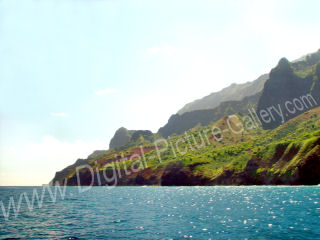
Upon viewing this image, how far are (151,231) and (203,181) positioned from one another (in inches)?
6147

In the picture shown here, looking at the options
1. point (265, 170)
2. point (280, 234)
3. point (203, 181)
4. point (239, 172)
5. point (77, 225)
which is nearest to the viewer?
point (280, 234)

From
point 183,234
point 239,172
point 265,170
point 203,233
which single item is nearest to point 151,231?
point 183,234

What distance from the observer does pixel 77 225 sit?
41188mm

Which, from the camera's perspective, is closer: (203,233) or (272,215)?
(203,233)

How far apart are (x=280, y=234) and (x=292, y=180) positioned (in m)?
112

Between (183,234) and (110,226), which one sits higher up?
(110,226)

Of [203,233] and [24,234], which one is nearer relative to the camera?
[203,233]

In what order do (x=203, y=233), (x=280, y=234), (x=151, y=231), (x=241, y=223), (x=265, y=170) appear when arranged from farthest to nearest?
(x=265, y=170)
(x=241, y=223)
(x=151, y=231)
(x=203, y=233)
(x=280, y=234)

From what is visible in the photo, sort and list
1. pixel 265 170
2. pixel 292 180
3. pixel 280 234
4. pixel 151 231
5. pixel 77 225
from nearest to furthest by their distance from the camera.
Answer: pixel 280 234 < pixel 151 231 < pixel 77 225 < pixel 292 180 < pixel 265 170

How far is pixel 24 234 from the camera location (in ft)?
116

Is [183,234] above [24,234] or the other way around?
the other way around

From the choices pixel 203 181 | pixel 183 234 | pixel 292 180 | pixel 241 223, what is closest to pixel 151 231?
pixel 183 234

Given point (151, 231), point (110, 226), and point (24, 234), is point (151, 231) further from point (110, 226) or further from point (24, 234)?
point (24, 234)

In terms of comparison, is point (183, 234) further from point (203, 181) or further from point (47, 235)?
point (203, 181)
